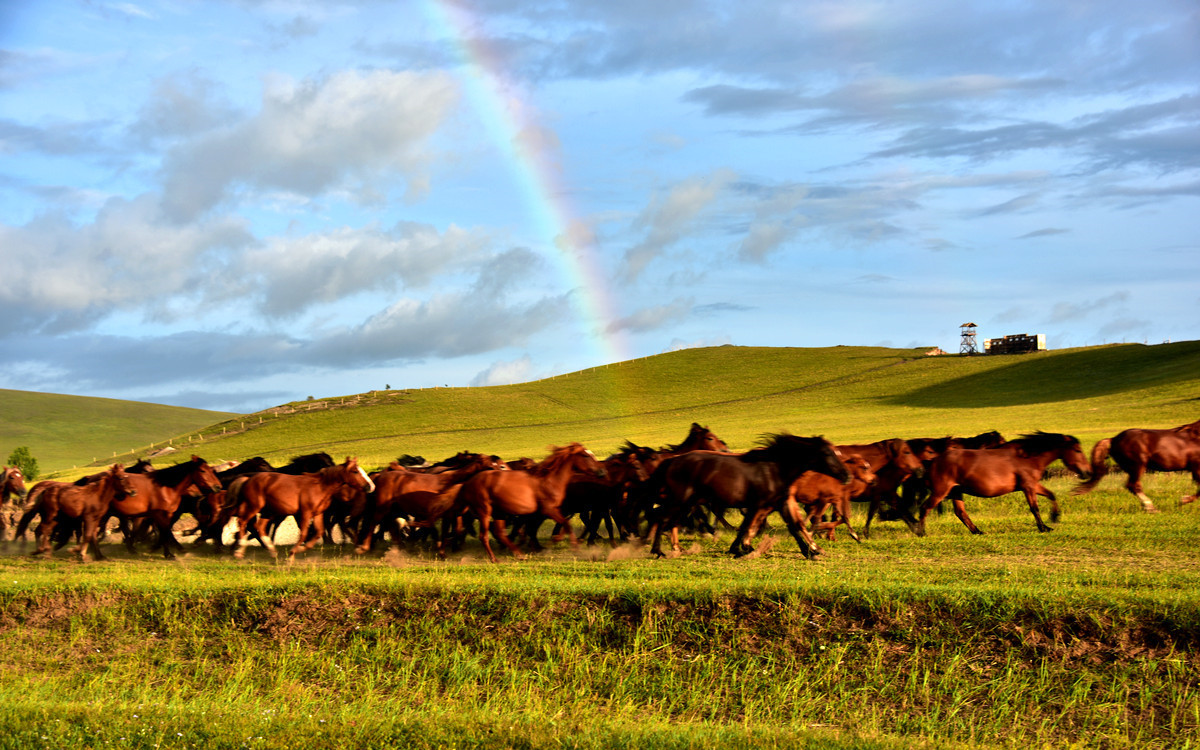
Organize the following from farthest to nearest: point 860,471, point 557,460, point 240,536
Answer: point 240,536, point 860,471, point 557,460

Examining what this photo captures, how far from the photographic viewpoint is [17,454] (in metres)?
68.3

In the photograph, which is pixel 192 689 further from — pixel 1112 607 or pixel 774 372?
pixel 774 372

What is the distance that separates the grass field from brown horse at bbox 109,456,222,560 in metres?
1.75

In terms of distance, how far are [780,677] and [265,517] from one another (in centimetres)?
1001

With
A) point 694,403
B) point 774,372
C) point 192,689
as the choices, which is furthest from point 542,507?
point 774,372

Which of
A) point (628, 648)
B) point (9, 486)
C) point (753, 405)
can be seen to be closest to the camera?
point (628, 648)

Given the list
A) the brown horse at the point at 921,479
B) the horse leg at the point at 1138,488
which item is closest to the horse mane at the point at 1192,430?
the horse leg at the point at 1138,488

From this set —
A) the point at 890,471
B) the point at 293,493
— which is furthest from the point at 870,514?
the point at 293,493

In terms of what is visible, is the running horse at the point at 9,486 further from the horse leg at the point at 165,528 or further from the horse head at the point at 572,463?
the horse head at the point at 572,463

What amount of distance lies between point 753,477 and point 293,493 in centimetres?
727

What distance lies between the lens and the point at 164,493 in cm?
1550

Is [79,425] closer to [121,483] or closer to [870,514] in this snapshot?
[121,483]

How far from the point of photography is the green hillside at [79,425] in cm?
11300

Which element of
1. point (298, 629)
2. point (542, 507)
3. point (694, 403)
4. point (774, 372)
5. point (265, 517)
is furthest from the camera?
point (774, 372)
